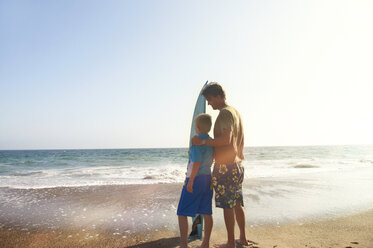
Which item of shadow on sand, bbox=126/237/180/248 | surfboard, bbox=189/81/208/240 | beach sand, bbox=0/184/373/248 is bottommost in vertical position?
beach sand, bbox=0/184/373/248

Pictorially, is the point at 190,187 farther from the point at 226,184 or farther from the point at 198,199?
the point at 226,184

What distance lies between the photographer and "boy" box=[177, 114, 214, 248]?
270cm

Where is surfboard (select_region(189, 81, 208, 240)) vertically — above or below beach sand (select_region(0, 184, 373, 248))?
above

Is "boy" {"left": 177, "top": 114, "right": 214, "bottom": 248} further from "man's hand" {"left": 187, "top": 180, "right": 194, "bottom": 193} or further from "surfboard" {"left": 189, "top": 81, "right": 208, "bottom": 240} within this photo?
"surfboard" {"left": 189, "top": 81, "right": 208, "bottom": 240}

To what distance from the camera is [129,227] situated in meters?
3.78

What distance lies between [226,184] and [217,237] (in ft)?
3.50

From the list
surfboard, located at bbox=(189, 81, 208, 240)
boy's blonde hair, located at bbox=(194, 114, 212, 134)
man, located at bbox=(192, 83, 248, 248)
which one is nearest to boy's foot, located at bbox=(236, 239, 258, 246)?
man, located at bbox=(192, 83, 248, 248)

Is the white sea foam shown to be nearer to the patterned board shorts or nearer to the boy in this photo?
the boy

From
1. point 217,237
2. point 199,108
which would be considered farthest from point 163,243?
point 199,108

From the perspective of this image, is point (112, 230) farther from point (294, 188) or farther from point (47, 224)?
point (294, 188)

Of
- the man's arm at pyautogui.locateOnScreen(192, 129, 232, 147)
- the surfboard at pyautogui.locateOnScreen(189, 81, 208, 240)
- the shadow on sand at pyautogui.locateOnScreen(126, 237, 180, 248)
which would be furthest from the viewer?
the surfboard at pyautogui.locateOnScreen(189, 81, 208, 240)

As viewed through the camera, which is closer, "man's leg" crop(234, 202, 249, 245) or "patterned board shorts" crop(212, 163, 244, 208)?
"patterned board shorts" crop(212, 163, 244, 208)

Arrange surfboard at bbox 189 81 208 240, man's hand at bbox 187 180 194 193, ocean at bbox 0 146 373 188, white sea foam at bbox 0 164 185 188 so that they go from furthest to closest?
1. ocean at bbox 0 146 373 188
2. white sea foam at bbox 0 164 185 188
3. surfboard at bbox 189 81 208 240
4. man's hand at bbox 187 180 194 193

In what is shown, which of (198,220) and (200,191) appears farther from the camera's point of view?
(198,220)
